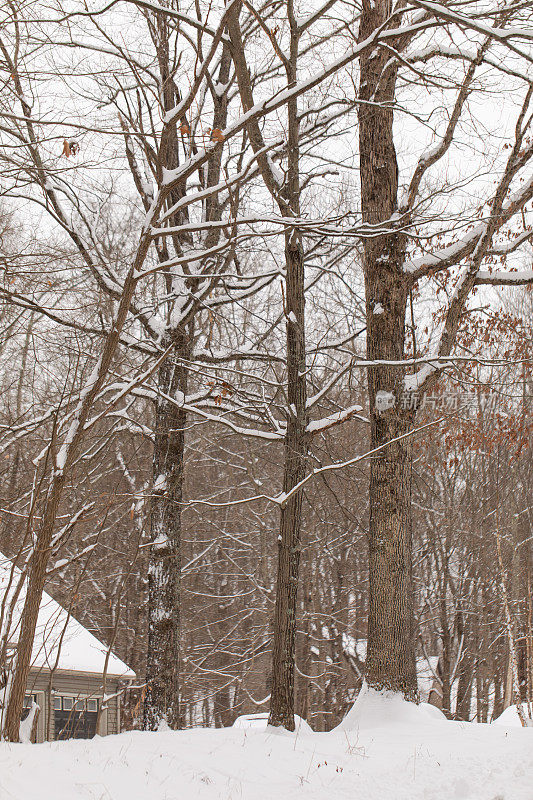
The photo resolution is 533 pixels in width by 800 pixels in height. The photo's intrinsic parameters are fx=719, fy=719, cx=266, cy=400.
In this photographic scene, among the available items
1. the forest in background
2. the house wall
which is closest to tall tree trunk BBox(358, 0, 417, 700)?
the forest in background

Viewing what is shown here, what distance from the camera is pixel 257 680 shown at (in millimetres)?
20531

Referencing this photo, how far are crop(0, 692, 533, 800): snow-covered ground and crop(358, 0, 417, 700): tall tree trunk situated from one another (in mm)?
1243

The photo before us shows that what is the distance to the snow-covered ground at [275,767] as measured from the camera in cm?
378

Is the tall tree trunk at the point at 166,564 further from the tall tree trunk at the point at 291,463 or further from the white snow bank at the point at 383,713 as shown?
the white snow bank at the point at 383,713

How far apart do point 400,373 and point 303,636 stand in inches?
525

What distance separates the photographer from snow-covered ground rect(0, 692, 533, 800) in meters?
3.78

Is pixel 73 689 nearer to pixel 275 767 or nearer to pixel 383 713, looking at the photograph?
pixel 383 713

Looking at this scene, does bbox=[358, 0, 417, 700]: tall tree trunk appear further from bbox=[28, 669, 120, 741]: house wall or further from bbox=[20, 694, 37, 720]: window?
bbox=[28, 669, 120, 741]: house wall

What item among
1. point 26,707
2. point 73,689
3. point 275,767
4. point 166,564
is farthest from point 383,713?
point 73,689

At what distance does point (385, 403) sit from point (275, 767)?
375 cm

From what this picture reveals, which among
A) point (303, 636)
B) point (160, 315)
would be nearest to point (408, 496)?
point (160, 315)

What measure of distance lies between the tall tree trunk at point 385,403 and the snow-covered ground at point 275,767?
1.24 m

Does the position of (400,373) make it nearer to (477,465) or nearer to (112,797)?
(112,797)

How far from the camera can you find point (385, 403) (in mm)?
7332
